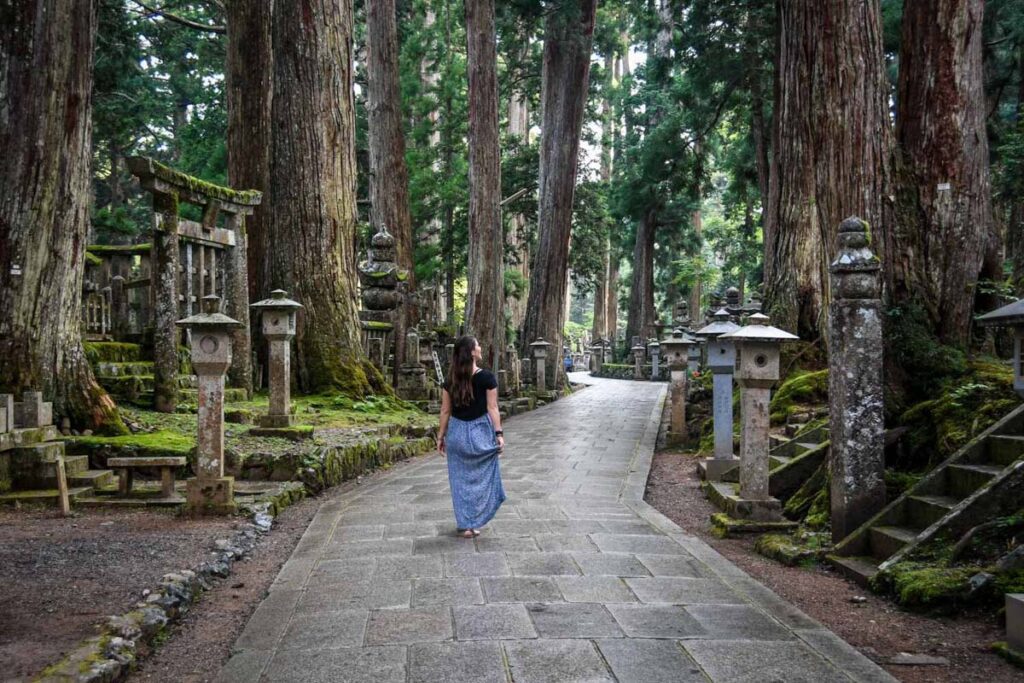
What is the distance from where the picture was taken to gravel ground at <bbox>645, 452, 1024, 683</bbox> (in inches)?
147

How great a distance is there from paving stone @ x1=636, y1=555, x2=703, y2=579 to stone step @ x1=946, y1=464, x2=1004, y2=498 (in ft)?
5.84

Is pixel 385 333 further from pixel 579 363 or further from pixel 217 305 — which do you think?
pixel 579 363

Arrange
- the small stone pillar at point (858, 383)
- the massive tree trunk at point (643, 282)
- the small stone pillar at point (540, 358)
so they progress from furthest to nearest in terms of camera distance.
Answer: the massive tree trunk at point (643, 282) < the small stone pillar at point (540, 358) < the small stone pillar at point (858, 383)

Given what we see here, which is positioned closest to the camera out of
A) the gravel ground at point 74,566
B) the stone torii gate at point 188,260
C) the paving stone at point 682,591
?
the gravel ground at point 74,566

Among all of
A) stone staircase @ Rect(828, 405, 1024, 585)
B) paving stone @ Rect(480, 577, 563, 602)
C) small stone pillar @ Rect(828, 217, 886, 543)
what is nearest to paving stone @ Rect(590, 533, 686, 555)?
paving stone @ Rect(480, 577, 563, 602)

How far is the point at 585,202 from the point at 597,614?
2128 cm

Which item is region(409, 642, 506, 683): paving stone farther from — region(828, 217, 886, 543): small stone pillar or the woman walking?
region(828, 217, 886, 543): small stone pillar

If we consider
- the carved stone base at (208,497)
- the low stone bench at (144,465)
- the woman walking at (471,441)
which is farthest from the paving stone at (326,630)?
the low stone bench at (144,465)

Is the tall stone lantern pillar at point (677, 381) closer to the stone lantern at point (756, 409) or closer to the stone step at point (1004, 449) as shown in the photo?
the stone lantern at point (756, 409)

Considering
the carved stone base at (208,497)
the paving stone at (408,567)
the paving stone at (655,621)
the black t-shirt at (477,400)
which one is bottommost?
the paving stone at (655,621)

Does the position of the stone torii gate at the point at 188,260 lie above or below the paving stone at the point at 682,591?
above

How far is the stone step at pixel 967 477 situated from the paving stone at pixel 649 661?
2.65m

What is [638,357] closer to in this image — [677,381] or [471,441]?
[677,381]

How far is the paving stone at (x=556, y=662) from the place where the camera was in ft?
10.9
